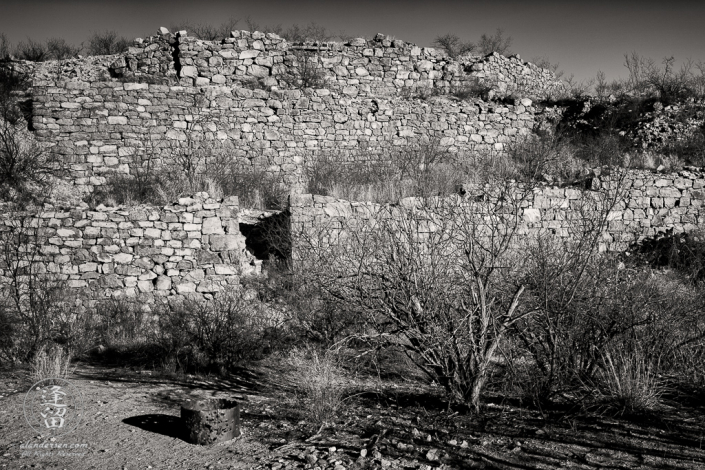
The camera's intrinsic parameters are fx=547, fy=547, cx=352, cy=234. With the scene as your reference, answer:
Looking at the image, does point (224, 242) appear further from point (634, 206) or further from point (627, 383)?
point (634, 206)

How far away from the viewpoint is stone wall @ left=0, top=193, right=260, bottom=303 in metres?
8.69

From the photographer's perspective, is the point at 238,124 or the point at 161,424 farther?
the point at 238,124

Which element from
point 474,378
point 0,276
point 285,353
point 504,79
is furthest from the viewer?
point 504,79

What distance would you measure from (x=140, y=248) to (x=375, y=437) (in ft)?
19.1

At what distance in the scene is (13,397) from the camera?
18.7 feet

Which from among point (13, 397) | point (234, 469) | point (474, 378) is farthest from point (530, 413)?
point (13, 397)

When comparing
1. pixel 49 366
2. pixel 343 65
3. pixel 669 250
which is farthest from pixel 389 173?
pixel 49 366

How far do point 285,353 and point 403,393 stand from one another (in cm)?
193

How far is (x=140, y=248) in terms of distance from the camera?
890cm

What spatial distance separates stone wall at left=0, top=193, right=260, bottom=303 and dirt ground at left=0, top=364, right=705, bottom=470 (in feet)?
10.4

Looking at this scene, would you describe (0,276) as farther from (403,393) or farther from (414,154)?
(414,154)

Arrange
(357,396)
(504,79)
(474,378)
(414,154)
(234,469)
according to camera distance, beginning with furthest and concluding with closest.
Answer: (504,79) < (414,154) < (357,396) < (474,378) < (234,469)

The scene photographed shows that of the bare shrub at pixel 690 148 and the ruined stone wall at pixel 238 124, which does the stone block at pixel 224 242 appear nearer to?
the ruined stone wall at pixel 238 124

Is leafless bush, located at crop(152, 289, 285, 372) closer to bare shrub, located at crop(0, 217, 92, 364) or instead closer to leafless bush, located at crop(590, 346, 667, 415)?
bare shrub, located at crop(0, 217, 92, 364)
